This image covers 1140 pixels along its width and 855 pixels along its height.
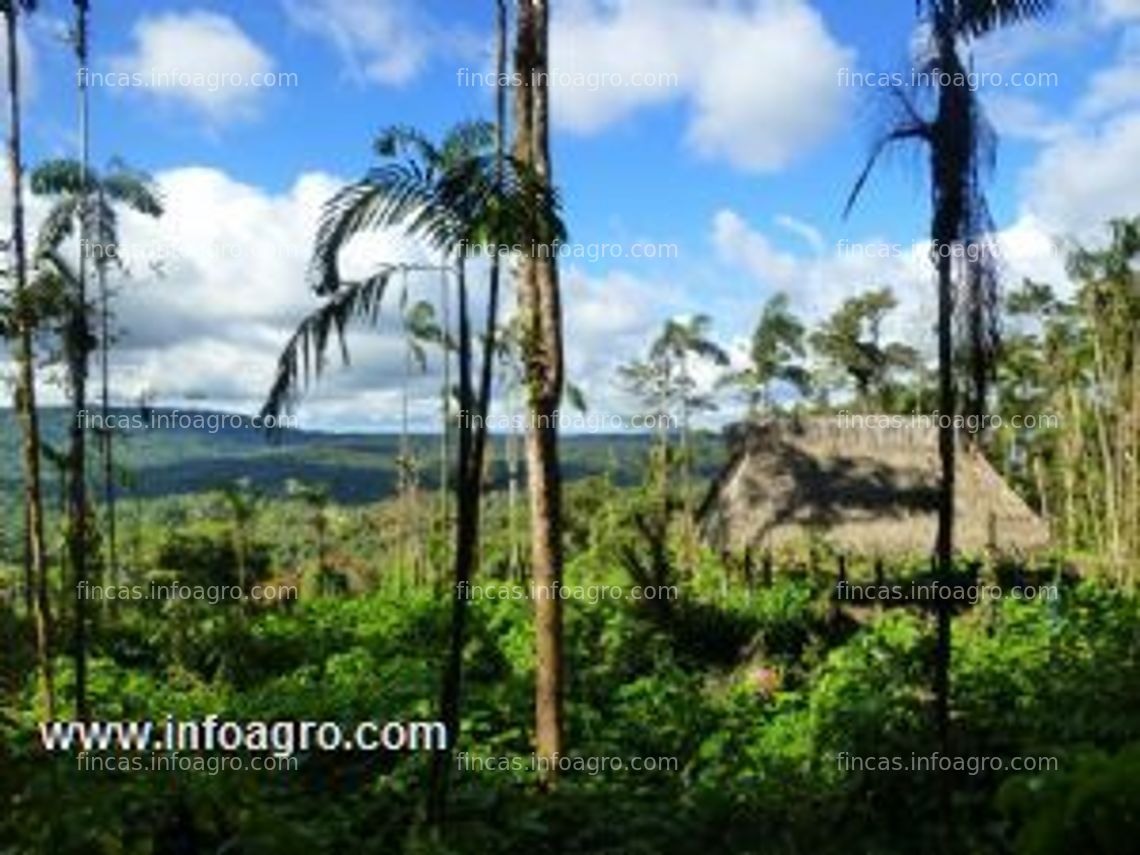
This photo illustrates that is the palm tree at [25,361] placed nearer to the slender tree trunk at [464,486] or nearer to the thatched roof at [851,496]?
the slender tree trunk at [464,486]

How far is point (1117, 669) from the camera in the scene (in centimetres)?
1497

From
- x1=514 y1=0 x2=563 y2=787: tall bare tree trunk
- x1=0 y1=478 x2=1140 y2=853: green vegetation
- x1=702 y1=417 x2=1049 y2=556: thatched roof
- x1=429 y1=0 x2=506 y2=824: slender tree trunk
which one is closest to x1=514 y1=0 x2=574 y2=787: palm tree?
x1=514 y1=0 x2=563 y2=787: tall bare tree trunk

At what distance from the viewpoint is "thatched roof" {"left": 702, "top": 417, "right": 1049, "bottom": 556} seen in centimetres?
2933

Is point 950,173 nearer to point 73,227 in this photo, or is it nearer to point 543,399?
point 543,399

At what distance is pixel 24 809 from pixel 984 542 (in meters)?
25.4

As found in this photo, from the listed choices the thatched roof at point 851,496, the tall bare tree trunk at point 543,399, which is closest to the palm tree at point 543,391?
the tall bare tree trunk at point 543,399

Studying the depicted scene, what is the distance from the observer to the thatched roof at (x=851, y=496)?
2933 centimetres

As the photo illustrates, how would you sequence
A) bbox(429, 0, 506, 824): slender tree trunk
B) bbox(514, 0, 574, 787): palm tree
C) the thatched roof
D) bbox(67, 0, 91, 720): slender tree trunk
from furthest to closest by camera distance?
1. the thatched roof
2. bbox(67, 0, 91, 720): slender tree trunk
3. bbox(514, 0, 574, 787): palm tree
4. bbox(429, 0, 506, 824): slender tree trunk

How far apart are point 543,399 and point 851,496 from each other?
63.5 feet

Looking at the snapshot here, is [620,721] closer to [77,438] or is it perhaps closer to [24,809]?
[77,438]

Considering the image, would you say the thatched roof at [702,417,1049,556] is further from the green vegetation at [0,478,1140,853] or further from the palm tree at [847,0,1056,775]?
the palm tree at [847,0,1056,775]

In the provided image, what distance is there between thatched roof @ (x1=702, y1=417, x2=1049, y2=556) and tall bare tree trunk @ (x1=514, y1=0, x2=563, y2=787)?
16784 millimetres

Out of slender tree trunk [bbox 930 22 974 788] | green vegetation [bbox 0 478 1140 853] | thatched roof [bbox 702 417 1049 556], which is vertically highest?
slender tree trunk [bbox 930 22 974 788]

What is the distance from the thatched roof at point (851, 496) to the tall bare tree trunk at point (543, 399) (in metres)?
16.8
